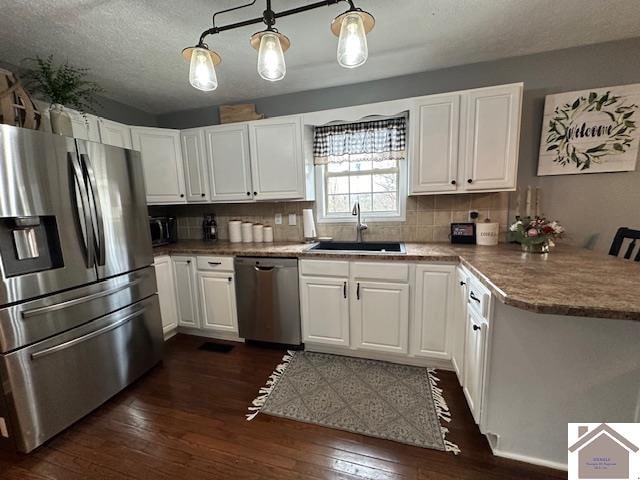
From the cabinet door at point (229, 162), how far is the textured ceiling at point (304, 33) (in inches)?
19.6

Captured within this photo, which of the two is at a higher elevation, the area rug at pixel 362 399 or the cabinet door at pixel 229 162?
the cabinet door at pixel 229 162

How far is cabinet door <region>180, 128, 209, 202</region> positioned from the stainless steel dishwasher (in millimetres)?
987

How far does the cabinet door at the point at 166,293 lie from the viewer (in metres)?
2.55

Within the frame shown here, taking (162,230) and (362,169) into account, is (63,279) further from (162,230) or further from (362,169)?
(362,169)

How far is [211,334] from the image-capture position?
2.78 m

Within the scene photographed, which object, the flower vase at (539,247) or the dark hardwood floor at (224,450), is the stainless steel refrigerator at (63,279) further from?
the flower vase at (539,247)

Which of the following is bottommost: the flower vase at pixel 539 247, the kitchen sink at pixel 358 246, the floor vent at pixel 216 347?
the floor vent at pixel 216 347

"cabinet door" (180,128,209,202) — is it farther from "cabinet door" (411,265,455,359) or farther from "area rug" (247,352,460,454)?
"cabinet door" (411,265,455,359)

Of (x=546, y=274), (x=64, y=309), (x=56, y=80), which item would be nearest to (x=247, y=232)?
(x=64, y=309)

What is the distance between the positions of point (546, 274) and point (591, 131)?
1.55m

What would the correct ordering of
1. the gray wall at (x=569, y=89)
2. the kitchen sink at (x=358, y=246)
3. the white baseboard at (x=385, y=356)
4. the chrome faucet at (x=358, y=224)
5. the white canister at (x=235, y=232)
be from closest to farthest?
the gray wall at (x=569, y=89) → the white baseboard at (x=385, y=356) → the kitchen sink at (x=358, y=246) → the chrome faucet at (x=358, y=224) → the white canister at (x=235, y=232)

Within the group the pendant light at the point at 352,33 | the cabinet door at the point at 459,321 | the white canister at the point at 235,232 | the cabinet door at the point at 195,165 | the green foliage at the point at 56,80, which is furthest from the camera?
the white canister at the point at 235,232

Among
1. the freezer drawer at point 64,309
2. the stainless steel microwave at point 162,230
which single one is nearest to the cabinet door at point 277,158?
the stainless steel microwave at point 162,230

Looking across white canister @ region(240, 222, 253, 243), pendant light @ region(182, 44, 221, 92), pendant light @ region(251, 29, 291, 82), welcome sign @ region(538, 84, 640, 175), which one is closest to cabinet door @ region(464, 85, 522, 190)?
welcome sign @ region(538, 84, 640, 175)
